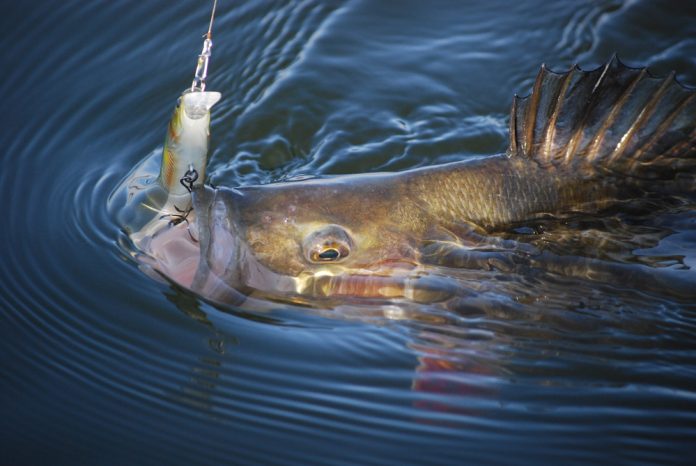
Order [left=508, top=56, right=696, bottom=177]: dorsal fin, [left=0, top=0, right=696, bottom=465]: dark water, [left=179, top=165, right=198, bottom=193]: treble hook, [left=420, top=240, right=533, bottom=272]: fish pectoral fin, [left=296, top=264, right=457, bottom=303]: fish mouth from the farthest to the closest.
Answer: [left=508, top=56, right=696, bottom=177]: dorsal fin, [left=420, top=240, right=533, bottom=272]: fish pectoral fin, [left=296, top=264, right=457, bottom=303]: fish mouth, [left=179, top=165, right=198, bottom=193]: treble hook, [left=0, top=0, right=696, bottom=465]: dark water

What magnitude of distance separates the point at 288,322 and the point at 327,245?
426 mm

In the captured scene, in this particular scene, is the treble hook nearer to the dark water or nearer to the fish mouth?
the dark water

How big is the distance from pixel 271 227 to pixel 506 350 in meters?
1.22

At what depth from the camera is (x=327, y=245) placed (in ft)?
13.2

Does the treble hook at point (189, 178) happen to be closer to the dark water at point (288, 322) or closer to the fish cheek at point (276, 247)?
the fish cheek at point (276, 247)

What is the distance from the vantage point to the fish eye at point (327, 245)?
4004mm

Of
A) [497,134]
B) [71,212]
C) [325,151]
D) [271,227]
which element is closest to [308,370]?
[271,227]

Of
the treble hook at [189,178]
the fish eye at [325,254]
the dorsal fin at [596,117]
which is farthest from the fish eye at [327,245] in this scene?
the dorsal fin at [596,117]

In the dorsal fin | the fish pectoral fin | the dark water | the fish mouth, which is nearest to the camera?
the dark water

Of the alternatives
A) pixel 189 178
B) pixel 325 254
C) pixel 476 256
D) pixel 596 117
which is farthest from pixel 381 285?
pixel 596 117

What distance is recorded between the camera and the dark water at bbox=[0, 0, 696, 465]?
3340 mm

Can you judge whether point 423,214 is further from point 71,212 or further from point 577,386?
point 71,212

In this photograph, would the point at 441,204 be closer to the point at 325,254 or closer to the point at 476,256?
the point at 476,256

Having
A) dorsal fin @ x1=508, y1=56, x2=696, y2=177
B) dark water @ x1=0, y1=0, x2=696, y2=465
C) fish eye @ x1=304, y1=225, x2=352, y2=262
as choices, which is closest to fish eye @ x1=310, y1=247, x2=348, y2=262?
fish eye @ x1=304, y1=225, x2=352, y2=262
